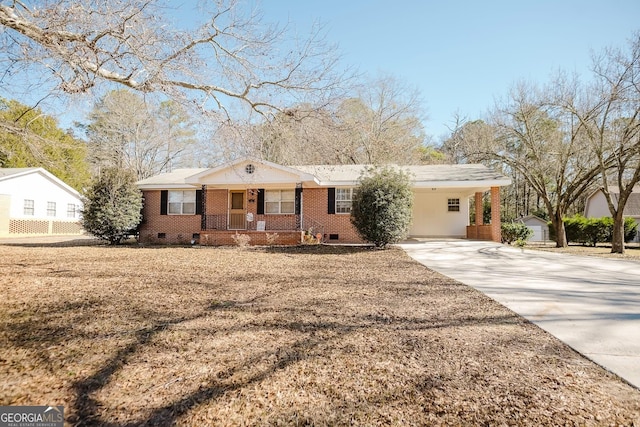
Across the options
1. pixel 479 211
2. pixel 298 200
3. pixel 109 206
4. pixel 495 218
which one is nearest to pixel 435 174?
pixel 479 211

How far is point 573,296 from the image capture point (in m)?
5.04

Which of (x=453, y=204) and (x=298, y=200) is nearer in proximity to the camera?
(x=298, y=200)

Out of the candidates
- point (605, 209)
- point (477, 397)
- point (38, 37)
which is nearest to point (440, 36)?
point (38, 37)

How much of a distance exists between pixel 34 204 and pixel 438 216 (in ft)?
82.2

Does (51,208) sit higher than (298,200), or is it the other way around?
(298,200)

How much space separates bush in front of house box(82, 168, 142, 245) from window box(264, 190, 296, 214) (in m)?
5.86

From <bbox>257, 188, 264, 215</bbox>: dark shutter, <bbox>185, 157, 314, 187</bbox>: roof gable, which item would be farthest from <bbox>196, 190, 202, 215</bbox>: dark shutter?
<bbox>257, 188, 264, 215</bbox>: dark shutter

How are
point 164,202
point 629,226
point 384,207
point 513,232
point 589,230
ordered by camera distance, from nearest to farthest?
point 384,207 < point 513,232 < point 164,202 < point 589,230 < point 629,226

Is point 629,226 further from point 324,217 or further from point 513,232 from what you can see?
point 324,217

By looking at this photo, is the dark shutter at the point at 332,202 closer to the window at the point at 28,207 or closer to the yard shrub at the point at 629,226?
the yard shrub at the point at 629,226

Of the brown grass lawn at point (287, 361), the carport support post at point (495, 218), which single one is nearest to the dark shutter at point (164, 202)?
the brown grass lawn at point (287, 361)

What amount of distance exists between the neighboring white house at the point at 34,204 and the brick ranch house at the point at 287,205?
717 centimetres

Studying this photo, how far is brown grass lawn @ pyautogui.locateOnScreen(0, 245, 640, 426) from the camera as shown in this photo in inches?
80.5

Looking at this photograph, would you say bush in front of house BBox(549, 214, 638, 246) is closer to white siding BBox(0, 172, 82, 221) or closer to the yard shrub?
the yard shrub
